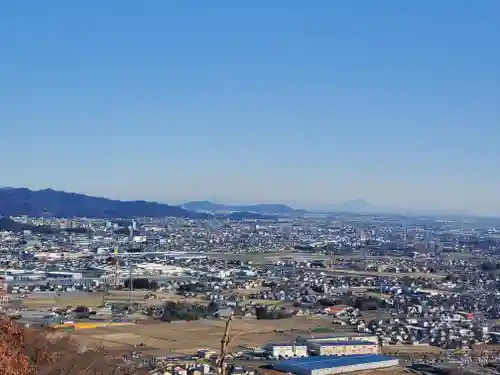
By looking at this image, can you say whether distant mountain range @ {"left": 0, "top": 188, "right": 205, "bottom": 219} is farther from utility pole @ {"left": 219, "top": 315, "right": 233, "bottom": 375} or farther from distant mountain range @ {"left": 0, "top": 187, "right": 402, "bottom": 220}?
utility pole @ {"left": 219, "top": 315, "right": 233, "bottom": 375}

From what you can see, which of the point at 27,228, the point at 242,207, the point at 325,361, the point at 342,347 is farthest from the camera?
the point at 242,207

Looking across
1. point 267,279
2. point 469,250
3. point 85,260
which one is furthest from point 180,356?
point 469,250

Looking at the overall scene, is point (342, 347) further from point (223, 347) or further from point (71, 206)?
point (71, 206)

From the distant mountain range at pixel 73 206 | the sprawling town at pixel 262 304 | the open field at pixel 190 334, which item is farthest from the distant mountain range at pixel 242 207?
the open field at pixel 190 334

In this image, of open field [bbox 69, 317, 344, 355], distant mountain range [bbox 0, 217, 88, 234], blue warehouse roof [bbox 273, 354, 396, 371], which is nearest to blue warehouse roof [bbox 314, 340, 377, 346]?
blue warehouse roof [bbox 273, 354, 396, 371]

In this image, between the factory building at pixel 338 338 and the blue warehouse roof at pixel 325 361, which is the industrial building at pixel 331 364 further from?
the factory building at pixel 338 338

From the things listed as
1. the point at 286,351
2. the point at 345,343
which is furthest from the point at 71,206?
the point at 286,351

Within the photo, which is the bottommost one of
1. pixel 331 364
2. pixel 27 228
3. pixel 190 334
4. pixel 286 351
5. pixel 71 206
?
pixel 190 334

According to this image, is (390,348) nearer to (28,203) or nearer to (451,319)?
(451,319)
